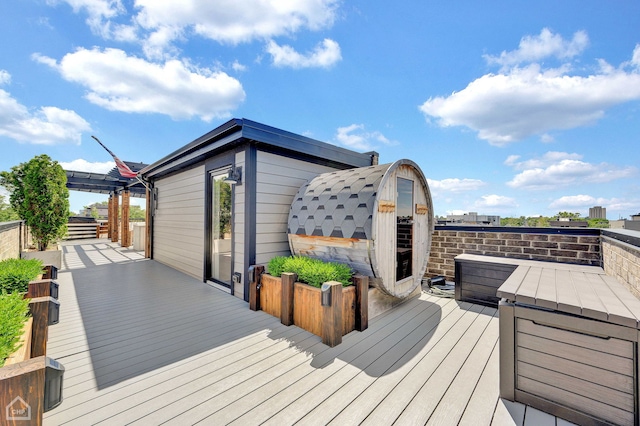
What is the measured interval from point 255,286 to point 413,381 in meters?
2.41

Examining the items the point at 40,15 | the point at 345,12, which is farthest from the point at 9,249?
the point at 345,12

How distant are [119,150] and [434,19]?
11612mm

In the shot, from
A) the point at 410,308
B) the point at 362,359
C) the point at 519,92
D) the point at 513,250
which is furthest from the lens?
the point at 519,92

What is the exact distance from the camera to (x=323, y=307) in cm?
278

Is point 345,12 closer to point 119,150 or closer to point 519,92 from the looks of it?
point 519,92

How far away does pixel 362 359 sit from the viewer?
2436mm

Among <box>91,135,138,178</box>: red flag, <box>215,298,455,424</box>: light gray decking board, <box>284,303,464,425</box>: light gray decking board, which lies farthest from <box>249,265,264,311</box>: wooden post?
<box>91,135,138,178</box>: red flag

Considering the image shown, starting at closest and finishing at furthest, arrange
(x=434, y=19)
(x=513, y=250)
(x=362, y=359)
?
(x=362, y=359) → (x=513, y=250) → (x=434, y=19)

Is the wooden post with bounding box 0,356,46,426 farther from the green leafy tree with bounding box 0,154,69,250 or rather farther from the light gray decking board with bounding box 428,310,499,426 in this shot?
the green leafy tree with bounding box 0,154,69,250

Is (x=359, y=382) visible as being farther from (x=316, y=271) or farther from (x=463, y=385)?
(x=316, y=271)

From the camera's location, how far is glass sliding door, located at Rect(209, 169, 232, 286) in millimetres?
4867

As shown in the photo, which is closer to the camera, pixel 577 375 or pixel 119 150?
pixel 577 375

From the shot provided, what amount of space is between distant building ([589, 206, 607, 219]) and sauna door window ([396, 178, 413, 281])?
24076mm

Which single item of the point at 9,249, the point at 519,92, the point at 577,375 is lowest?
the point at 577,375
